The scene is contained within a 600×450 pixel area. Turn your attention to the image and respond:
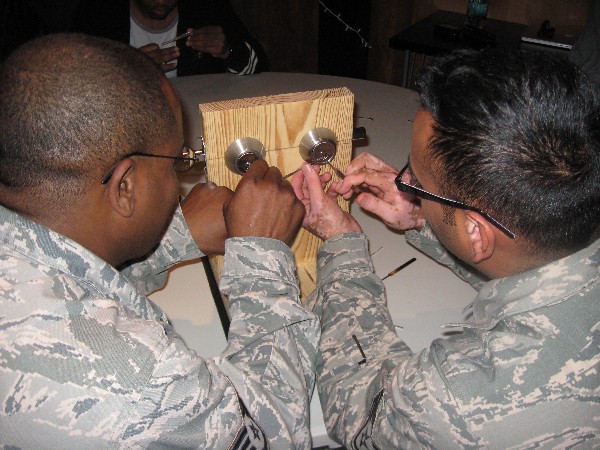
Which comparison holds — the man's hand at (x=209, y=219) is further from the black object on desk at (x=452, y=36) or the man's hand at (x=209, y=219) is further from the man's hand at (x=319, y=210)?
the black object on desk at (x=452, y=36)

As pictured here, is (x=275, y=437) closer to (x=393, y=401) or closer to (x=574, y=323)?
(x=393, y=401)

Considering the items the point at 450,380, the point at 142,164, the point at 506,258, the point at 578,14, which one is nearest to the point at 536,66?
the point at 506,258

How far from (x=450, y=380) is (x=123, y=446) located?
512mm

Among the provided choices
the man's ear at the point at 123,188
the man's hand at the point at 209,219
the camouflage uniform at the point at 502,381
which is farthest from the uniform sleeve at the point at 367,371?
the man's ear at the point at 123,188

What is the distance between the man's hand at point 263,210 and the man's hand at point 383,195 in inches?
9.7

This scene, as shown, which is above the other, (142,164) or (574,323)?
(142,164)

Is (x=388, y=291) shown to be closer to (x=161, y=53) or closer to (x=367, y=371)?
(x=367, y=371)

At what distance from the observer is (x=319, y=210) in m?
1.29

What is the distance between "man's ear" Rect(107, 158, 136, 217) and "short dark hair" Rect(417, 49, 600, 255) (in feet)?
1.81

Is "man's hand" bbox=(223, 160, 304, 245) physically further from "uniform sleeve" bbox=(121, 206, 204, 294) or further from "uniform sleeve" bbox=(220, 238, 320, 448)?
"uniform sleeve" bbox=(121, 206, 204, 294)

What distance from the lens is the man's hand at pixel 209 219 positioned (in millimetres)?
1271

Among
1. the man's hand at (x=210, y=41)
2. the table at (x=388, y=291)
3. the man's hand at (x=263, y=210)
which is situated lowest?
the table at (x=388, y=291)

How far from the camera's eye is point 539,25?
3562mm

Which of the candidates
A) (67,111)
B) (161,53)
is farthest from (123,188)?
(161,53)
